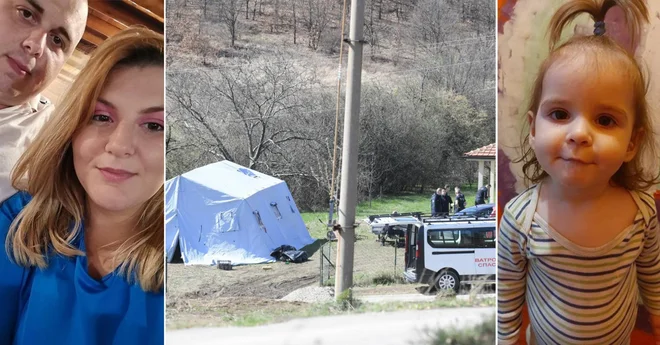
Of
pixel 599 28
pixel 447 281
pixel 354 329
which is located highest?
pixel 599 28

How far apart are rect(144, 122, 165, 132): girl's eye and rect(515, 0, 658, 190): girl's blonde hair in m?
1.71

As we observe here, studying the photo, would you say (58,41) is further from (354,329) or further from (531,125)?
(531,125)

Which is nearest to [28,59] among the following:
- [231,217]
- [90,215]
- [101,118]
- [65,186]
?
[101,118]

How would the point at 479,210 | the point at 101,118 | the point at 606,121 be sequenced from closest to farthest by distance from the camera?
the point at 606,121, the point at 101,118, the point at 479,210

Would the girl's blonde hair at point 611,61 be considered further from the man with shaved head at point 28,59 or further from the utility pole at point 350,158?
the man with shaved head at point 28,59

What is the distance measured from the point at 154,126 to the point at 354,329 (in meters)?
1.40

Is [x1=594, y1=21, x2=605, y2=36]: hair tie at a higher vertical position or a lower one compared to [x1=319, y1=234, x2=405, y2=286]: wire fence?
higher

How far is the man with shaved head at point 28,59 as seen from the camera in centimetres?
240

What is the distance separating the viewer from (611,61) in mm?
2330

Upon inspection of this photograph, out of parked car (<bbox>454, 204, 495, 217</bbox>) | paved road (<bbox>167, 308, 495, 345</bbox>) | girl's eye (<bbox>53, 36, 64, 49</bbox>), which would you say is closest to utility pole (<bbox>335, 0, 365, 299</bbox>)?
paved road (<bbox>167, 308, 495, 345</bbox>)

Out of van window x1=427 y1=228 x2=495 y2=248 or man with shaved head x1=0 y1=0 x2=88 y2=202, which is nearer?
man with shaved head x1=0 y1=0 x2=88 y2=202

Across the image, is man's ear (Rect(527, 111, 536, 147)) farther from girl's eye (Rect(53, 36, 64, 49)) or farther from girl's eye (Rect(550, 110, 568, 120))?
girl's eye (Rect(53, 36, 64, 49))

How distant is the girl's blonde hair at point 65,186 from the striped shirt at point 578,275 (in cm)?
171

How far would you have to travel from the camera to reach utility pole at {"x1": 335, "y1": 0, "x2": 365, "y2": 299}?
272cm
